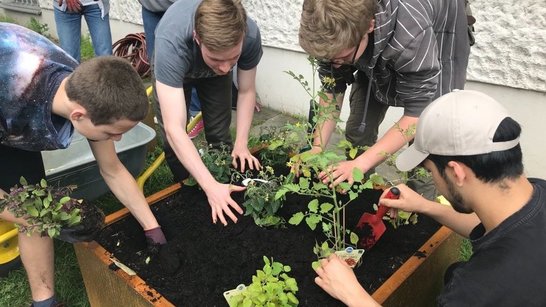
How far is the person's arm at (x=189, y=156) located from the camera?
198 centimetres

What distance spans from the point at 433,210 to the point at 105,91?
1.28m

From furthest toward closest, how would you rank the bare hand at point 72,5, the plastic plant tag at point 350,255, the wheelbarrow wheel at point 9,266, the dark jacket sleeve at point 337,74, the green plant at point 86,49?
the green plant at point 86,49
the bare hand at point 72,5
the wheelbarrow wheel at point 9,266
the dark jacket sleeve at point 337,74
the plastic plant tag at point 350,255

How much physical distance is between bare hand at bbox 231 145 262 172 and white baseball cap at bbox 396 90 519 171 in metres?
1.24

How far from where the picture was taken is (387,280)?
5.17 ft

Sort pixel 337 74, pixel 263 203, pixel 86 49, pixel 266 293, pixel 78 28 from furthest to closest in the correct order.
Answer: pixel 86 49 → pixel 78 28 → pixel 337 74 → pixel 263 203 → pixel 266 293

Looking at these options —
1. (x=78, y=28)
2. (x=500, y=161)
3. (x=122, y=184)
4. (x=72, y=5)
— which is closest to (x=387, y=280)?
(x=500, y=161)

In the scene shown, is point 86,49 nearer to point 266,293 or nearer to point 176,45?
point 176,45

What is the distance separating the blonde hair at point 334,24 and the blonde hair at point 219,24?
31cm

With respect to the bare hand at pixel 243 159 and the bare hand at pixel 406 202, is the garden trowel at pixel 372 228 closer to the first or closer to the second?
the bare hand at pixel 406 202

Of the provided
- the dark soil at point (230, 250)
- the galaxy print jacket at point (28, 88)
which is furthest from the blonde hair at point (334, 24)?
the galaxy print jacket at point (28, 88)

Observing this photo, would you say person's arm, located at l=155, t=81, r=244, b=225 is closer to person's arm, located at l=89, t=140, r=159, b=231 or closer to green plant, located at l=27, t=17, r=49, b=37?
person's arm, located at l=89, t=140, r=159, b=231

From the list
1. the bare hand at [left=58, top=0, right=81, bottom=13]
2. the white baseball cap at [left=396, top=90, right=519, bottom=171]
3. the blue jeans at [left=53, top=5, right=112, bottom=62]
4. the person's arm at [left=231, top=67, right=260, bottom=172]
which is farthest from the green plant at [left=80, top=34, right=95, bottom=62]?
the white baseball cap at [left=396, top=90, right=519, bottom=171]

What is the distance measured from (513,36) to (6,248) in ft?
10.5

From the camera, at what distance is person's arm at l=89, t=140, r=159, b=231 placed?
189 cm
